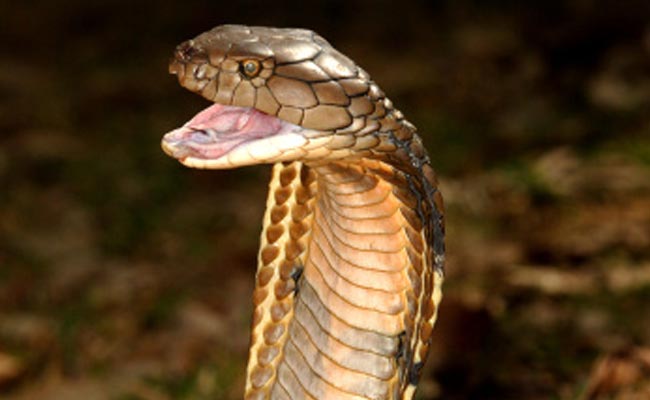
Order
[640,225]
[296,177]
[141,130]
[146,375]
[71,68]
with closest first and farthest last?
[296,177]
[146,375]
[640,225]
[141,130]
[71,68]

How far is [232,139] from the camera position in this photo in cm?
229

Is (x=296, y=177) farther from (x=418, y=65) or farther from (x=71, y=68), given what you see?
(x=71, y=68)

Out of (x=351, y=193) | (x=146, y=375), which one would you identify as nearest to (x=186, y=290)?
(x=146, y=375)

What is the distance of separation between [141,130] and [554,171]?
2687 mm

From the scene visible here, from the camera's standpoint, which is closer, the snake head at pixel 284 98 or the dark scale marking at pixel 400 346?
the snake head at pixel 284 98

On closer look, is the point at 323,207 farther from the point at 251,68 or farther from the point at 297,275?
the point at 251,68

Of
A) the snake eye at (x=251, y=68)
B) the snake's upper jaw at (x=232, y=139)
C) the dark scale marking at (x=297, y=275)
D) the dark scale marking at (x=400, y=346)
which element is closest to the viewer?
the snake's upper jaw at (x=232, y=139)

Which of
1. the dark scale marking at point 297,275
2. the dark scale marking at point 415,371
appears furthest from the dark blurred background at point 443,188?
the dark scale marking at point 297,275

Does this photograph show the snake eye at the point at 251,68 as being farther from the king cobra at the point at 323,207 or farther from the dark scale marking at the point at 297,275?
the dark scale marking at the point at 297,275

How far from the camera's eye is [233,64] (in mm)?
2342

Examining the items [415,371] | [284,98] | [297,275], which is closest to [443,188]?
[297,275]

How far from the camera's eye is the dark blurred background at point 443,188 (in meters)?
4.02

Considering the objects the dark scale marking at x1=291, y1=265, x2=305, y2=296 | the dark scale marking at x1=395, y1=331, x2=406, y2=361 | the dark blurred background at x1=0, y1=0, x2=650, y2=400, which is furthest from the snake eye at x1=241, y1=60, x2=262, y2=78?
the dark blurred background at x1=0, y1=0, x2=650, y2=400

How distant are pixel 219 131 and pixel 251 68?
0.47 ft
